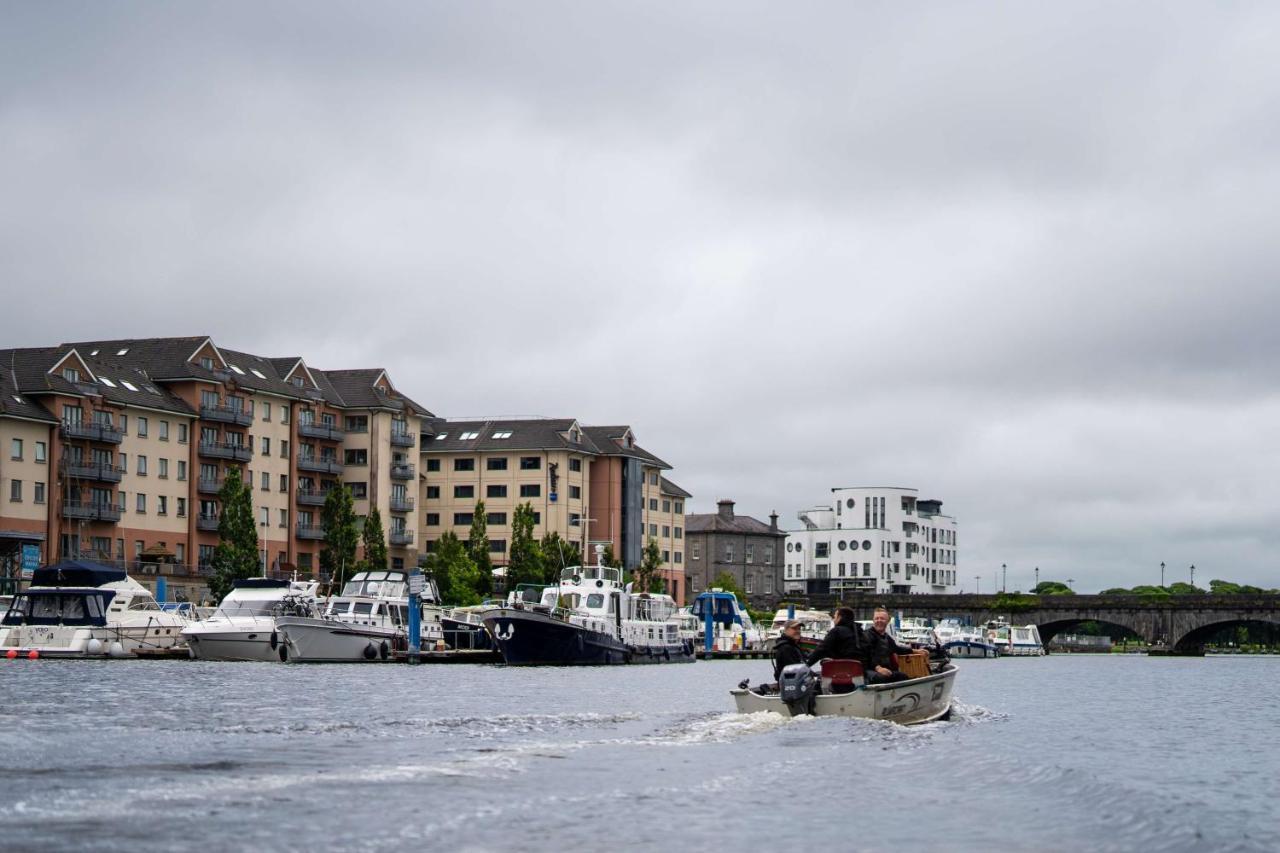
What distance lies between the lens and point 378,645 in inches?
3250

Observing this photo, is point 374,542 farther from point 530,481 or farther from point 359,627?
point 359,627

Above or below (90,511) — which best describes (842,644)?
below

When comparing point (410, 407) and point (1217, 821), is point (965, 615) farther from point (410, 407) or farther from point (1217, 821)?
point (1217, 821)

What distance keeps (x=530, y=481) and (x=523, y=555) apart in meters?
23.2

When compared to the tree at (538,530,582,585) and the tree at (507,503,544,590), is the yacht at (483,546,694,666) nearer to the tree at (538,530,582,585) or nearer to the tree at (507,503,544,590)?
the tree at (507,503,544,590)

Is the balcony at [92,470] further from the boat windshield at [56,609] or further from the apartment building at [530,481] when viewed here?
→ the apartment building at [530,481]

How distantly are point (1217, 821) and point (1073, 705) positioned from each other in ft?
113

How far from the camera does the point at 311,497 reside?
5349 inches

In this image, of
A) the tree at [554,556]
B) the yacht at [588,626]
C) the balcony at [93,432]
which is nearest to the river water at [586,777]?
the yacht at [588,626]

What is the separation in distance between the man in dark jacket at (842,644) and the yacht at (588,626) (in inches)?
1706

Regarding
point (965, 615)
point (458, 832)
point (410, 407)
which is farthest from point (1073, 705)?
point (965, 615)

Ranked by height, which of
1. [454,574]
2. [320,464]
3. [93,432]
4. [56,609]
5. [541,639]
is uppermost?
[320,464]

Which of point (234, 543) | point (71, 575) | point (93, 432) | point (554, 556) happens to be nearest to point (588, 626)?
point (71, 575)

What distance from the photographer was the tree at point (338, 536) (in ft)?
412
